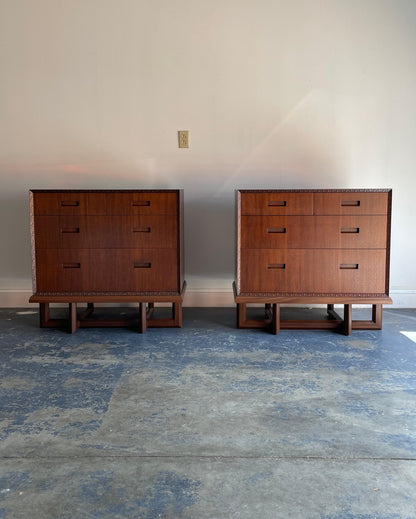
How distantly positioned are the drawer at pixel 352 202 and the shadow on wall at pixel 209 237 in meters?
0.76

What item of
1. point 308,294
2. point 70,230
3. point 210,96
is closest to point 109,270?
point 70,230

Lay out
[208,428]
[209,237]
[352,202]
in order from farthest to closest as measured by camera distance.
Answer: [209,237], [352,202], [208,428]

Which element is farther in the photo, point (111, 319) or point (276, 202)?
point (111, 319)

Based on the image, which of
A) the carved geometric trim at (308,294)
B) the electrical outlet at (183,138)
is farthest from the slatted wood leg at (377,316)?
the electrical outlet at (183,138)

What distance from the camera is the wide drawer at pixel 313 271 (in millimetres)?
2707

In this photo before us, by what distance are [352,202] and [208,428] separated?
1.60m

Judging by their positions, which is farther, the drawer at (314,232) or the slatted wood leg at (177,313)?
the slatted wood leg at (177,313)

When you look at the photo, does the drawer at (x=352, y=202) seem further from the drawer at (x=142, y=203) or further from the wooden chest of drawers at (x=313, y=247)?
the drawer at (x=142, y=203)

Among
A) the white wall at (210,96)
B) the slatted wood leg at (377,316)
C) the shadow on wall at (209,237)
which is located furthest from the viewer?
the shadow on wall at (209,237)

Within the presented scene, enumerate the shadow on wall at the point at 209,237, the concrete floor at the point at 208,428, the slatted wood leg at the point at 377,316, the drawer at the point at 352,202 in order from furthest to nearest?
the shadow on wall at the point at 209,237
the slatted wood leg at the point at 377,316
the drawer at the point at 352,202
the concrete floor at the point at 208,428

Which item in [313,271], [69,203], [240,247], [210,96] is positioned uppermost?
[210,96]

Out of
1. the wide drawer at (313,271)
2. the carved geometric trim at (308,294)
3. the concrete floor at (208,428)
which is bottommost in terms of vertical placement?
the concrete floor at (208,428)

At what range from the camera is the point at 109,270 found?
2.76 meters

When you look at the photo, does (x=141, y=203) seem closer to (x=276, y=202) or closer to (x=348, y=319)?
(x=276, y=202)
